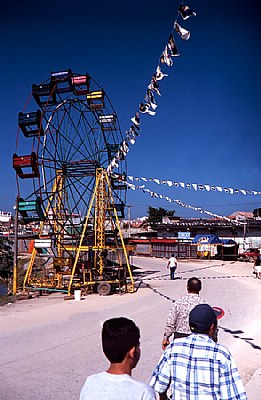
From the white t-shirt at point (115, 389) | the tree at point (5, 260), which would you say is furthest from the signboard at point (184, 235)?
the white t-shirt at point (115, 389)

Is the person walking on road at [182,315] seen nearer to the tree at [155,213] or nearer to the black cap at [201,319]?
the black cap at [201,319]

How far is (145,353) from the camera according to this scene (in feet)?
26.9

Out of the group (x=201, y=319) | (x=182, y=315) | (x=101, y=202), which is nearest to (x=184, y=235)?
(x=101, y=202)

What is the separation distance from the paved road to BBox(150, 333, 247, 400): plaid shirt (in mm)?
3155

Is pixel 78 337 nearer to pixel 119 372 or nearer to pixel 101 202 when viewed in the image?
pixel 119 372

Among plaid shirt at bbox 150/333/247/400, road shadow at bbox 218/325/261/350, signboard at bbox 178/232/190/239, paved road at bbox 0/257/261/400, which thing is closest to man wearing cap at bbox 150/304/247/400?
plaid shirt at bbox 150/333/247/400

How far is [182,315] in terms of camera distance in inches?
189

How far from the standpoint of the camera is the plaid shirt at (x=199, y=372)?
3000 mm

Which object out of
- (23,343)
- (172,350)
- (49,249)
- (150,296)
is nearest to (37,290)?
(49,249)

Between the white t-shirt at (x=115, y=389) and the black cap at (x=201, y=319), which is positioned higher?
the black cap at (x=201, y=319)

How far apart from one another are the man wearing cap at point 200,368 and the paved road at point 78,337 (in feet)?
10.3

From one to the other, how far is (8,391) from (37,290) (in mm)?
12651

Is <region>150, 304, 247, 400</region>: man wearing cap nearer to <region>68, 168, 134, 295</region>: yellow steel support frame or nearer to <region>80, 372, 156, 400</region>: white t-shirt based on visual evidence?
<region>80, 372, 156, 400</region>: white t-shirt

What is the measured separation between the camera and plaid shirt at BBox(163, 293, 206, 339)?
4.80 meters
